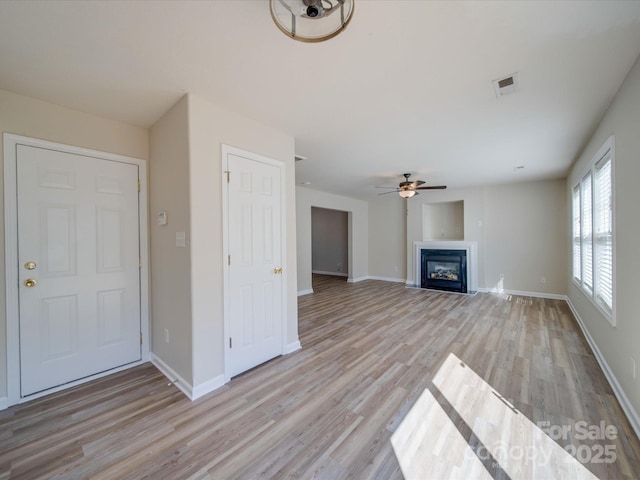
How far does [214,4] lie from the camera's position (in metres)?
1.33

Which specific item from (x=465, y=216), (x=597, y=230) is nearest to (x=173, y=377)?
(x=597, y=230)

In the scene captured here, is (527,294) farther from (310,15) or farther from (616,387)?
(310,15)

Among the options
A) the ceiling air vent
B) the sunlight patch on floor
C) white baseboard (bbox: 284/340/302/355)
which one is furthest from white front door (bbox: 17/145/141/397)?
the ceiling air vent

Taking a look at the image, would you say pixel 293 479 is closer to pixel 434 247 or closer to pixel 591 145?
pixel 591 145

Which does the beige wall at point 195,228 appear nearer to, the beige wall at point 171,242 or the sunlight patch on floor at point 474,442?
the beige wall at point 171,242

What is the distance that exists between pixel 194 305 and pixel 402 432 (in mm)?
1822

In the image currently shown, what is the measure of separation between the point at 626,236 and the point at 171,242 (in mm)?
3789

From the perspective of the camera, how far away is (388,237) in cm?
771

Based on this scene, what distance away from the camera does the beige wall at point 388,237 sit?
24.4 ft

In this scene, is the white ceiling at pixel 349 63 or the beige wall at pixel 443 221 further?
the beige wall at pixel 443 221

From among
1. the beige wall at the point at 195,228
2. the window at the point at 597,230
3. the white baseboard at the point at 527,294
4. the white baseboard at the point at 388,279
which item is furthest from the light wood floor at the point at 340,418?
the white baseboard at the point at 388,279

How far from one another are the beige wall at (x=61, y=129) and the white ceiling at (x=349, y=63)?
113 mm

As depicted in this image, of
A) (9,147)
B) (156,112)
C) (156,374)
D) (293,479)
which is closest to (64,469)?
(156,374)

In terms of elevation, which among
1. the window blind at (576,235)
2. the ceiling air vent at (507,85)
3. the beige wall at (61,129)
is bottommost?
the window blind at (576,235)
